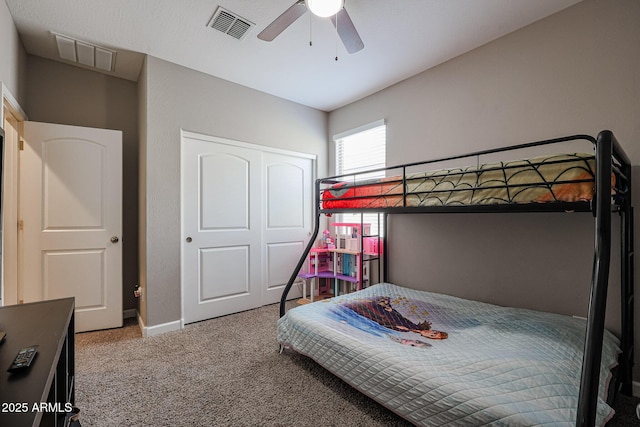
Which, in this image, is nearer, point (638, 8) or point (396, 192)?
point (638, 8)

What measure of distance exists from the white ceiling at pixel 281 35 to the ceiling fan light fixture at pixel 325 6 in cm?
33

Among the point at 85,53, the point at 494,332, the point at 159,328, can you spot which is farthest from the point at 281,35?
the point at 159,328

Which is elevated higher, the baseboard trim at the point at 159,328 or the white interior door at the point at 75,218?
the white interior door at the point at 75,218

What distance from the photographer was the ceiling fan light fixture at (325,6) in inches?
64.6

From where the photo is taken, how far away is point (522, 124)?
218 cm

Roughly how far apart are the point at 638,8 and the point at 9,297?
4.92 metres

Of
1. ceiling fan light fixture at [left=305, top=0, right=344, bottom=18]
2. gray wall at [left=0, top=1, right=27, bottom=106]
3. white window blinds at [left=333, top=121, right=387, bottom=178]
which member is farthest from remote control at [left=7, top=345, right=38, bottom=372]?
white window blinds at [left=333, top=121, right=387, bottom=178]

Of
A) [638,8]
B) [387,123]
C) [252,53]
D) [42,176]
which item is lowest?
[42,176]

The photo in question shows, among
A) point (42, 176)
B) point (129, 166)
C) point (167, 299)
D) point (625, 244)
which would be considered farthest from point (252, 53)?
point (625, 244)

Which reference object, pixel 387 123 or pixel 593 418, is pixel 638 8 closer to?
pixel 387 123

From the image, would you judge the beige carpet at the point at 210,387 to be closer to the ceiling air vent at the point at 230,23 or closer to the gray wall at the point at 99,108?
the gray wall at the point at 99,108

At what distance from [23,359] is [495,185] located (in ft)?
6.72

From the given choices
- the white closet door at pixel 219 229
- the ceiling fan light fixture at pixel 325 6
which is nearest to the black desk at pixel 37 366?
the white closet door at pixel 219 229

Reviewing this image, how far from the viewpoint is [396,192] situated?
78.7 inches
